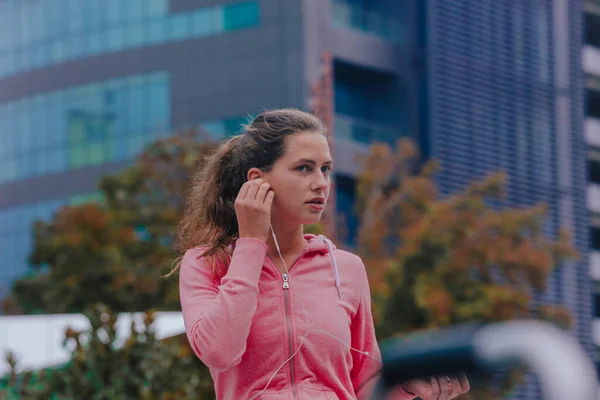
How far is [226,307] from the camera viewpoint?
240 cm

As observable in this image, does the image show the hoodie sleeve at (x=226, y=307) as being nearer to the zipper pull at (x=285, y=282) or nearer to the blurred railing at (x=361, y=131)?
the zipper pull at (x=285, y=282)

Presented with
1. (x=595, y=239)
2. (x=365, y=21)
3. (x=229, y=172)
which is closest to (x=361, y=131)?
(x=365, y=21)

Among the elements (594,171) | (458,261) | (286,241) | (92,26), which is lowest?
(286,241)

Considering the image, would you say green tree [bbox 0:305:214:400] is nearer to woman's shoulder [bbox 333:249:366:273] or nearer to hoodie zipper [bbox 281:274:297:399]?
woman's shoulder [bbox 333:249:366:273]

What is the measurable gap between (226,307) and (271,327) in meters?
0.16

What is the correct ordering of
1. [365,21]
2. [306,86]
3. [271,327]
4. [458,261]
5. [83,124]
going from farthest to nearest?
1. [83,124]
2. [365,21]
3. [306,86]
4. [458,261]
5. [271,327]

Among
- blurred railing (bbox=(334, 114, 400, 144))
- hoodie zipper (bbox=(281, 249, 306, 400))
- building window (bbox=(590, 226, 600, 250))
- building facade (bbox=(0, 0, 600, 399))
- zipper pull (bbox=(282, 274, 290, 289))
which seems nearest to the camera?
hoodie zipper (bbox=(281, 249, 306, 400))

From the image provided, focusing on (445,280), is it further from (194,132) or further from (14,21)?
(14,21)

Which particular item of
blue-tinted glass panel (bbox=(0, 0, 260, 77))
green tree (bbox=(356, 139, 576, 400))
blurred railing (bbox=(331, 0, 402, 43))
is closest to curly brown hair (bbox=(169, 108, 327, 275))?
green tree (bbox=(356, 139, 576, 400))

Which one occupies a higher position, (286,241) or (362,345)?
(286,241)

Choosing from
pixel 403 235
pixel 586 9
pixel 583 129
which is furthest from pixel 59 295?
pixel 586 9

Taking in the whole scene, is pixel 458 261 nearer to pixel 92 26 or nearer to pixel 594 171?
pixel 92 26

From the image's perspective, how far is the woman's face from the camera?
8.74ft

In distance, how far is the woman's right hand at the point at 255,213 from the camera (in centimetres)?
259
